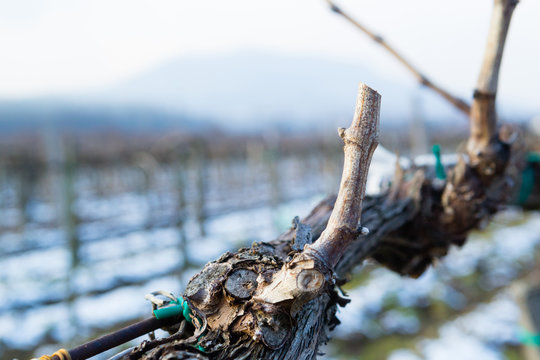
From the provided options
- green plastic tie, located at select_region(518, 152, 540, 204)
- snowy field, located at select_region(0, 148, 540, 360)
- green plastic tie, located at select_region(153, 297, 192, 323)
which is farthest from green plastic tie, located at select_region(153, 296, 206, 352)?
green plastic tie, located at select_region(518, 152, 540, 204)

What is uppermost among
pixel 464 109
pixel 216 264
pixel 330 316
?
pixel 464 109

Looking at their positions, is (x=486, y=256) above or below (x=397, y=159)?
below

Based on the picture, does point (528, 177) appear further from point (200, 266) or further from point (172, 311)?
point (200, 266)

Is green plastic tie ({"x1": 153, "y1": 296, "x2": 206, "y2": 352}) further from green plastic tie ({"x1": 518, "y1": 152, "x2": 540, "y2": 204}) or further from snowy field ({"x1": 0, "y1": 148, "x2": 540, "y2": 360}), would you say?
green plastic tie ({"x1": 518, "y1": 152, "x2": 540, "y2": 204})

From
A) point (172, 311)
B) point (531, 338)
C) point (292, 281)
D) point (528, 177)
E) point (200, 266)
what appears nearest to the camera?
point (292, 281)

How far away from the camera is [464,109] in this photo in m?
1.42

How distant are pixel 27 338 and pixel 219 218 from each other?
19.4ft

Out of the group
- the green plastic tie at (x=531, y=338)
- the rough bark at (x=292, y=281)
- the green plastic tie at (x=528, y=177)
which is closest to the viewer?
the rough bark at (x=292, y=281)

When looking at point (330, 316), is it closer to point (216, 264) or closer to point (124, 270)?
point (216, 264)

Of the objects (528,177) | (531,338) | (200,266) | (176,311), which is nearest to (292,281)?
(176,311)

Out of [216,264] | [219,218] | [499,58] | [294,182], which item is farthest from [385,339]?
[294,182]

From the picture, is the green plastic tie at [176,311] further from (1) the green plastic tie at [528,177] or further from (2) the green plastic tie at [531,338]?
(2) the green plastic tie at [531,338]

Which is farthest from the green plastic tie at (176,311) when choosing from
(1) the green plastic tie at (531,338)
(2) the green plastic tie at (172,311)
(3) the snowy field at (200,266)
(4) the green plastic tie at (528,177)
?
(1) the green plastic tie at (531,338)

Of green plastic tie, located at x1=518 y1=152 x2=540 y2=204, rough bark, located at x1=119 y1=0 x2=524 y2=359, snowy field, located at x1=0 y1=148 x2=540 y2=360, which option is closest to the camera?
rough bark, located at x1=119 y1=0 x2=524 y2=359
